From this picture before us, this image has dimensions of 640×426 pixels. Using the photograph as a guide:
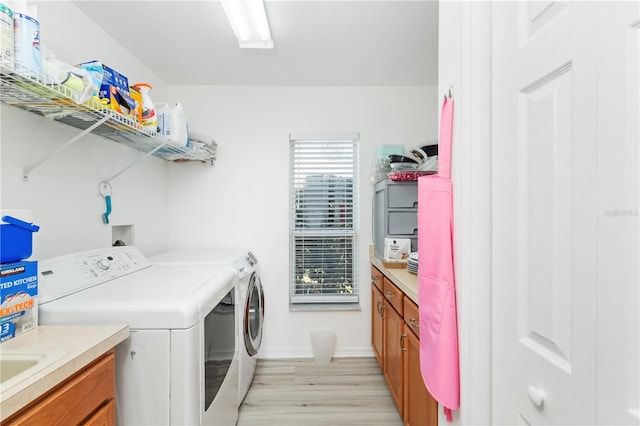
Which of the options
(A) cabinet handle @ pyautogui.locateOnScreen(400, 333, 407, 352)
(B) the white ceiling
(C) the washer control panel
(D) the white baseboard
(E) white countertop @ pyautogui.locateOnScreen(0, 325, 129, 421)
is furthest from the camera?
(D) the white baseboard

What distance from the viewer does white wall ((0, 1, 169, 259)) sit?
1.37 metres

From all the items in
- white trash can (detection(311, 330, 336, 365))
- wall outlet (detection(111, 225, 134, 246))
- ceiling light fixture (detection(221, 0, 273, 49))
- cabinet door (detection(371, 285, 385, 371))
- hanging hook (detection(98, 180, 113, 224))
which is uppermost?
ceiling light fixture (detection(221, 0, 273, 49))

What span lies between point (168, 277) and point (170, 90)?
201 cm

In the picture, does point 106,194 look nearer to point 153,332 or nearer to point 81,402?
point 153,332

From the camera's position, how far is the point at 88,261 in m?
1.48

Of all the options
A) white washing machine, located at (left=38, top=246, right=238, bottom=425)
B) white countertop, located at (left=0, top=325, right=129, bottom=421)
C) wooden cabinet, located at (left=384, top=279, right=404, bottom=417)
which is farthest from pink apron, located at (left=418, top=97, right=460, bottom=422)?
white countertop, located at (left=0, top=325, right=129, bottom=421)

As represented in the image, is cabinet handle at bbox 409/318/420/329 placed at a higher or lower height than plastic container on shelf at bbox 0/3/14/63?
lower

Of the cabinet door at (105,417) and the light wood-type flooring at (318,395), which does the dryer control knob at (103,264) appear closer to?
the cabinet door at (105,417)

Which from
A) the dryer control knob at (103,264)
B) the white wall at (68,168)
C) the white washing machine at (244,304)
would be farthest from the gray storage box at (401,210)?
the white wall at (68,168)

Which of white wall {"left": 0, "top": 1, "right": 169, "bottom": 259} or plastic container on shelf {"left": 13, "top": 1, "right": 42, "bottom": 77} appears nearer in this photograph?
plastic container on shelf {"left": 13, "top": 1, "right": 42, "bottom": 77}

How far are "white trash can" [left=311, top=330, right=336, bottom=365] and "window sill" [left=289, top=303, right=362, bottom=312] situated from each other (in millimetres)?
221

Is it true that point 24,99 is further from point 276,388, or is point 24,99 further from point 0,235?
point 276,388

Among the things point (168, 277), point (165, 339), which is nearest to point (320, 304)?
point (168, 277)

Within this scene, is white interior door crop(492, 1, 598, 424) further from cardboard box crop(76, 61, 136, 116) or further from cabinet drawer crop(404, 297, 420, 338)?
cardboard box crop(76, 61, 136, 116)
